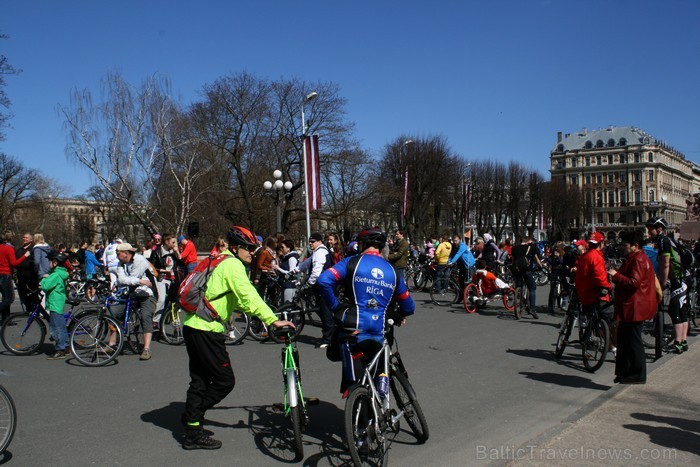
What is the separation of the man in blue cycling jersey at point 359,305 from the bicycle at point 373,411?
0.21 ft

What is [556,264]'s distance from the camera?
15.1 metres

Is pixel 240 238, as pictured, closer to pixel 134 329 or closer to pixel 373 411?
pixel 373 411

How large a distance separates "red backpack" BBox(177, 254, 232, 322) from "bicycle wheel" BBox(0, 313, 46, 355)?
17.9ft

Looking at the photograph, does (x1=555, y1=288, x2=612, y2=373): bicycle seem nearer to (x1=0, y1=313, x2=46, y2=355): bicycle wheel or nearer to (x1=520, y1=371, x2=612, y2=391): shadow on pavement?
(x1=520, y1=371, x2=612, y2=391): shadow on pavement

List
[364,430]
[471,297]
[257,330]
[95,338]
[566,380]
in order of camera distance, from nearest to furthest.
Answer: [364,430]
[566,380]
[95,338]
[257,330]
[471,297]

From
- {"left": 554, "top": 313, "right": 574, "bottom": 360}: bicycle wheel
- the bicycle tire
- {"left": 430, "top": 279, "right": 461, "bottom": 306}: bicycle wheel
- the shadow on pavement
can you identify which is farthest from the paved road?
{"left": 430, "top": 279, "right": 461, "bottom": 306}: bicycle wheel

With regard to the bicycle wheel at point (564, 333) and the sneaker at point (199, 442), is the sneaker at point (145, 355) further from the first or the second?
the bicycle wheel at point (564, 333)

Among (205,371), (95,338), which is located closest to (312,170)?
(95,338)

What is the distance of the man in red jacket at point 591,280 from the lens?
809 cm

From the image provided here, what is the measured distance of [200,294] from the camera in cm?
495

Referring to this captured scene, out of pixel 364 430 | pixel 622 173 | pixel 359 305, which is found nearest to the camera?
pixel 364 430

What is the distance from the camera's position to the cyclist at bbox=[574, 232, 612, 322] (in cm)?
809

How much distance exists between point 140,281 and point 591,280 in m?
6.38

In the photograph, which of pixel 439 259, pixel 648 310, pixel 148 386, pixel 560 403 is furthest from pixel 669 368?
pixel 439 259
